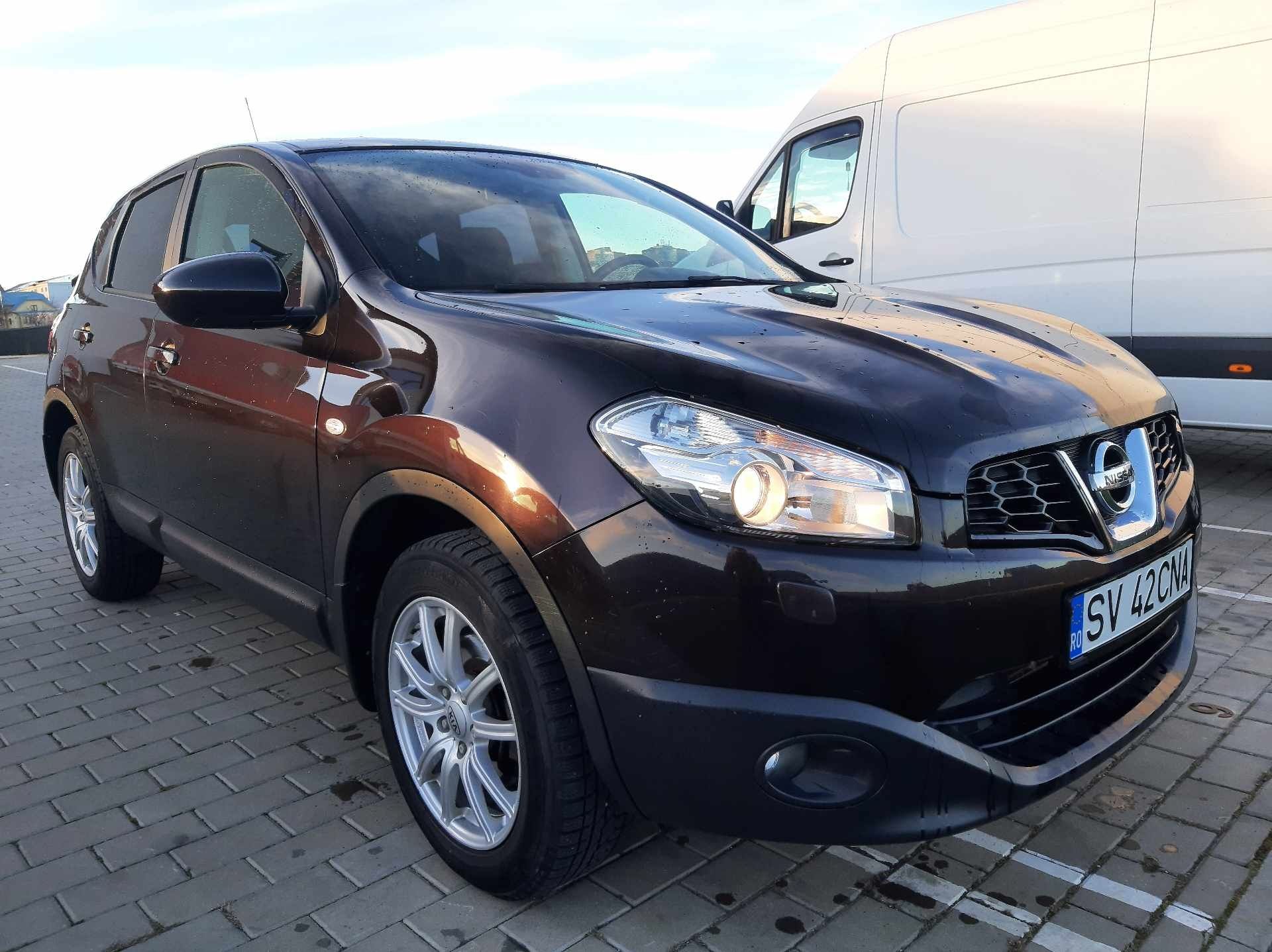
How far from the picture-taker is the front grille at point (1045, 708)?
188 centimetres

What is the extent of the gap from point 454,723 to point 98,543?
2.65 metres

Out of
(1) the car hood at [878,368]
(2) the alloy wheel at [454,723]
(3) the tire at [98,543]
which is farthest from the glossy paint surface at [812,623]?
(3) the tire at [98,543]

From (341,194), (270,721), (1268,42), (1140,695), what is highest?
(1268,42)

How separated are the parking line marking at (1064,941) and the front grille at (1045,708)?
385 mm

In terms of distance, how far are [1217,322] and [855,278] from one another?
224 centimetres

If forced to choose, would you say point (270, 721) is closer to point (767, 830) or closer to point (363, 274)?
point (363, 274)

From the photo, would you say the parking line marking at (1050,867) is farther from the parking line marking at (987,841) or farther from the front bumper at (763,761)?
the front bumper at (763,761)

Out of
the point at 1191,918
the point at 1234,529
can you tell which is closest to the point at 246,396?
the point at 1191,918

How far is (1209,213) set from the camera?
5332mm

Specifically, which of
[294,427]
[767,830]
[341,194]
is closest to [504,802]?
[767,830]

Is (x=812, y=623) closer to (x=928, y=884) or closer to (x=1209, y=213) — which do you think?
(x=928, y=884)

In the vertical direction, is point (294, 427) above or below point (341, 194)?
below

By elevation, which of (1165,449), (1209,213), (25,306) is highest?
(1209,213)

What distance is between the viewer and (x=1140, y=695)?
2.21 m
